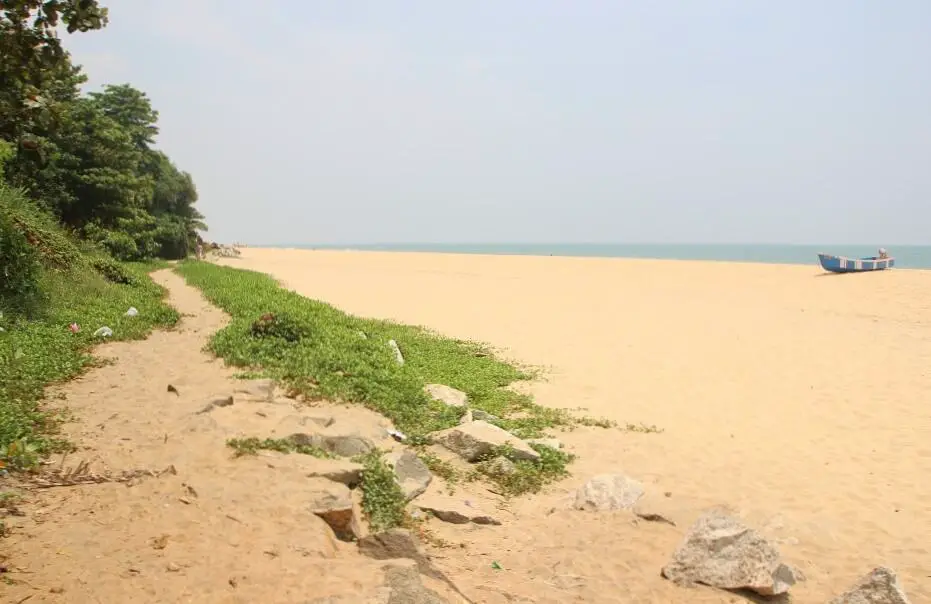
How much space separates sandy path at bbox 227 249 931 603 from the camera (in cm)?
604

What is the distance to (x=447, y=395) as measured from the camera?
10.7m

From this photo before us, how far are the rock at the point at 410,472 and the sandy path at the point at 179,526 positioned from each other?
1127mm

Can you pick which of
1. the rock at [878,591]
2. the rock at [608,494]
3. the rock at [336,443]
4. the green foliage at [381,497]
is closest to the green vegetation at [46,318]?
the rock at [336,443]

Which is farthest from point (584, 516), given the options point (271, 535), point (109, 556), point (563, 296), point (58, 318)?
point (563, 296)

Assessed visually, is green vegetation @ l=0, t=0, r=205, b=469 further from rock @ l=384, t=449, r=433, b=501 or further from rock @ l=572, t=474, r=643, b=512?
rock @ l=572, t=474, r=643, b=512

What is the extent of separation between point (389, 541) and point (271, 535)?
100cm

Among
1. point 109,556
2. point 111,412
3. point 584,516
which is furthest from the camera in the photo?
point 111,412

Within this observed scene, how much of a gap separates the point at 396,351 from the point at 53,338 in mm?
6309

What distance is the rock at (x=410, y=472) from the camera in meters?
6.97

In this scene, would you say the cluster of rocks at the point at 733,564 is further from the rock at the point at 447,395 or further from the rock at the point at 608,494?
the rock at the point at 447,395

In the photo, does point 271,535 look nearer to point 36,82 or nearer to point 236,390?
point 36,82

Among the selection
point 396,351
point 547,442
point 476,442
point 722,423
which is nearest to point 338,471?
point 476,442

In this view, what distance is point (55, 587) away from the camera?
166 inches

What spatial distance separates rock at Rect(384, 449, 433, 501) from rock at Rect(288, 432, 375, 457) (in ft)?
1.21
